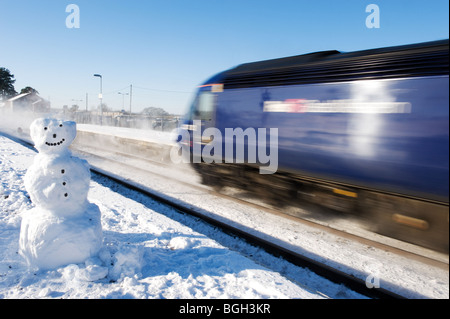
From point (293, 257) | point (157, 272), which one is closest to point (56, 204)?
point (157, 272)

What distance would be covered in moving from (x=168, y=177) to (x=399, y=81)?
7.17 m

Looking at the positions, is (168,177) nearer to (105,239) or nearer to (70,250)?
(105,239)

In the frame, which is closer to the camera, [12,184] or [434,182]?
[434,182]

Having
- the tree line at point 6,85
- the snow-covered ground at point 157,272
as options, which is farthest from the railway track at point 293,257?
the tree line at point 6,85

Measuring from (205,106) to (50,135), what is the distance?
15.5 feet

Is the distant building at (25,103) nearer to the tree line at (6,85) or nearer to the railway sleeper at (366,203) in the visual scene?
the tree line at (6,85)

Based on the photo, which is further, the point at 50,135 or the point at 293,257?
the point at 293,257

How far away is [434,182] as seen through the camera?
11.7 feet

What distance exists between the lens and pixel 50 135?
285cm

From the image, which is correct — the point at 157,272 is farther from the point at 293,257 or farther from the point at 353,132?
the point at 353,132

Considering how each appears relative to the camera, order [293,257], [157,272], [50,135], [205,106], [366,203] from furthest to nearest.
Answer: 1. [205,106]
2. [366,203]
3. [293,257]
4. [157,272]
5. [50,135]

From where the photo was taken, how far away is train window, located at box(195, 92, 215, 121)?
23.0 feet
